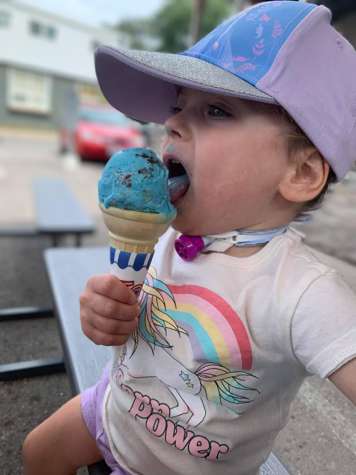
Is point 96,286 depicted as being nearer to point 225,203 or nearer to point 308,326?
point 225,203

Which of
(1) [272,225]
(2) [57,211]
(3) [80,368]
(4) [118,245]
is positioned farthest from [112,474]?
(2) [57,211]

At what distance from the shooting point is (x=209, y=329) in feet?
3.19

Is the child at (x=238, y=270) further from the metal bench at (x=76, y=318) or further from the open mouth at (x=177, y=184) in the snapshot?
the metal bench at (x=76, y=318)

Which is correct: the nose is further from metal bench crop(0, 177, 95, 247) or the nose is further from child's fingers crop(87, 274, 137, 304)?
metal bench crop(0, 177, 95, 247)

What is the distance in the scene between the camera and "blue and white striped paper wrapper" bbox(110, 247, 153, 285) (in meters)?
0.94

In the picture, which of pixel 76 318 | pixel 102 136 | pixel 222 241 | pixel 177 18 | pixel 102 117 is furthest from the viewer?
pixel 177 18

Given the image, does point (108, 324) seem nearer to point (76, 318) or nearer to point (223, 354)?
point (223, 354)

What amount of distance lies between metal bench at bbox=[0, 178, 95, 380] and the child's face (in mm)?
1472

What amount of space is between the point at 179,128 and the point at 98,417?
791 millimetres

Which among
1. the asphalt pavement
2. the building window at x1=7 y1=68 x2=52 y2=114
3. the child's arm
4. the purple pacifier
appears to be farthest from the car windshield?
the building window at x1=7 y1=68 x2=52 y2=114

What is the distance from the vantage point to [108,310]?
0.94 m

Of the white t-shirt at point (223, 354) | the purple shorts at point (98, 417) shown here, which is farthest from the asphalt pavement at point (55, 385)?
the purple shorts at point (98, 417)

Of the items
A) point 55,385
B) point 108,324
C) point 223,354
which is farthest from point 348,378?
point 55,385

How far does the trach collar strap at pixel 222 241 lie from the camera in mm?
1015
